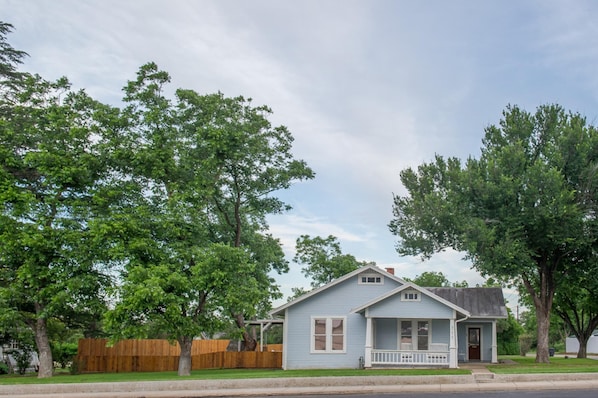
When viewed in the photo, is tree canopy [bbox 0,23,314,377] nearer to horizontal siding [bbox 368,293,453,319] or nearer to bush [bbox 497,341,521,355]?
horizontal siding [bbox 368,293,453,319]

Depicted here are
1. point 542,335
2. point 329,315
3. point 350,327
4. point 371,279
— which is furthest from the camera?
point 542,335

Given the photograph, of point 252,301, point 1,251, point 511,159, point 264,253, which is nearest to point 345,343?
point 252,301

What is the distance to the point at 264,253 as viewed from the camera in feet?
125

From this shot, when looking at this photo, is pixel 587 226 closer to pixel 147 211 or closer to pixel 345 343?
pixel 345 343

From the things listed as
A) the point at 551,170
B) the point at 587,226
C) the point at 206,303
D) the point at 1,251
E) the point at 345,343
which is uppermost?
the point at 551,170

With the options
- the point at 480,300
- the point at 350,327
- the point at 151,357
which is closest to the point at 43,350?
the point at 151,357

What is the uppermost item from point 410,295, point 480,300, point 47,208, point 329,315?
point 47,208

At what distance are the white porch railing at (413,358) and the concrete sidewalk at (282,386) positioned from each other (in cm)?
613

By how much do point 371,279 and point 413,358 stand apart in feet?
14.7

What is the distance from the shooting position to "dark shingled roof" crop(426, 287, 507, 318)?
33.6 metres

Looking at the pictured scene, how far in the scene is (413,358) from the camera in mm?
28781

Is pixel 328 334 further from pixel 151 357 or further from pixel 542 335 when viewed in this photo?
pixel 542 335

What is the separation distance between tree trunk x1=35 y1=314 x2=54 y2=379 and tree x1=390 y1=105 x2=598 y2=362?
61.5 ft

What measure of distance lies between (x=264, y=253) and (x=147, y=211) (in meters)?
11.5
